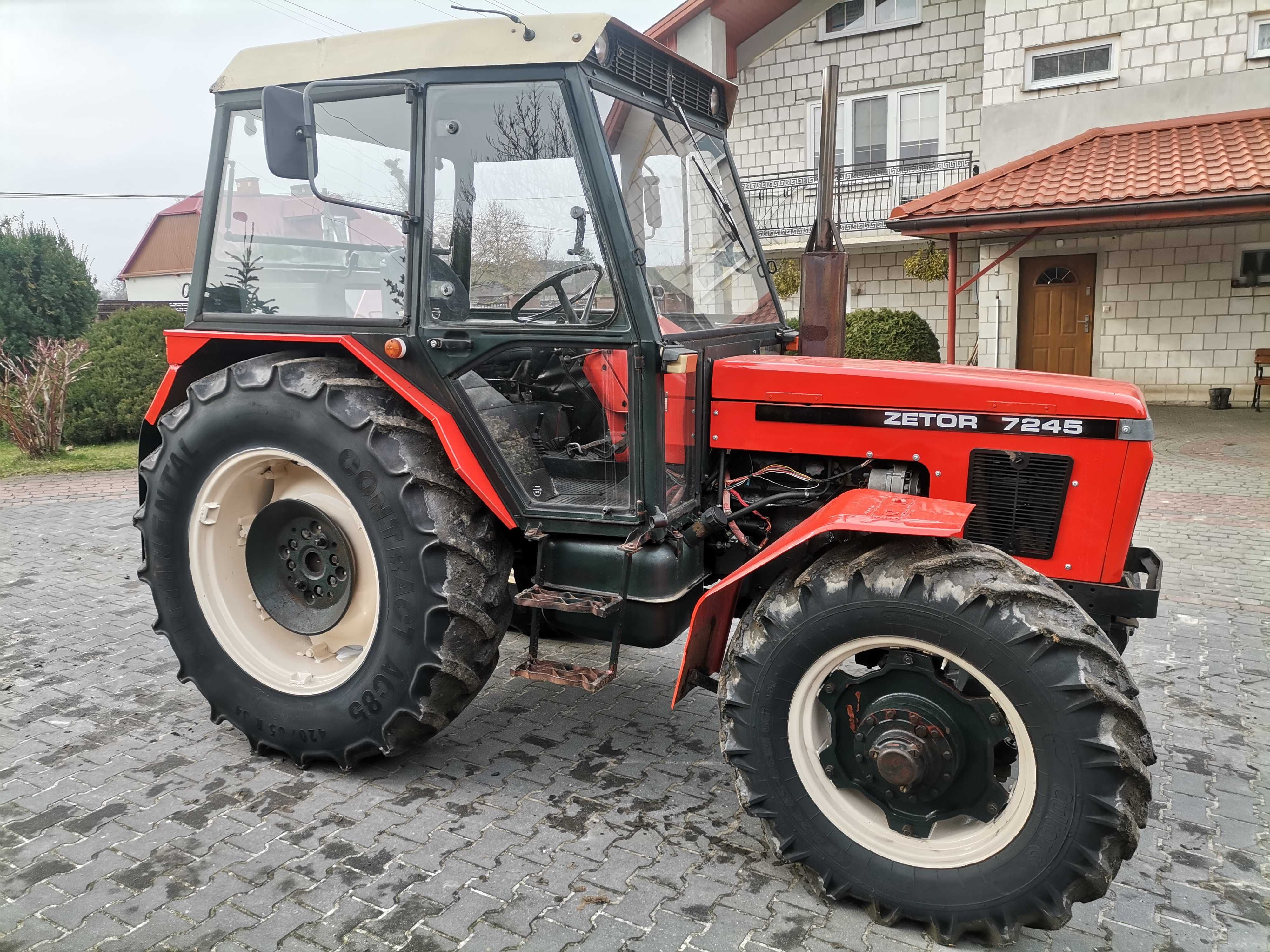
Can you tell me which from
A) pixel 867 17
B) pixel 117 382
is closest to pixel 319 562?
pixel 117 382

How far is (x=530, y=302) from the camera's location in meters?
3.14

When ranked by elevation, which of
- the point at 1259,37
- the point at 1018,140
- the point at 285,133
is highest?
the point at 1259,37

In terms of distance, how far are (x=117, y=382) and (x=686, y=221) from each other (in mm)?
10939

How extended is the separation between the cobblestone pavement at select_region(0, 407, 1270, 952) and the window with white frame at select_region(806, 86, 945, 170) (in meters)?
13.0

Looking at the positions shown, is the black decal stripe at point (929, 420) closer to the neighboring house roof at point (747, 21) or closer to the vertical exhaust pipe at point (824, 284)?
the vertical exhaust pipe at point (824, 284)

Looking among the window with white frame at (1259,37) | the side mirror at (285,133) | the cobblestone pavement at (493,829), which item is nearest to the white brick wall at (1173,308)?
the window with white frame at (1259,37)

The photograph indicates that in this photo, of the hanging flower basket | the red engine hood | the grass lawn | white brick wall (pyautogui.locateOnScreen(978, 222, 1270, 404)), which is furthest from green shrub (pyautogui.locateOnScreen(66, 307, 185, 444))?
white brick wall (pyautogui.locateOnScreen(978, 222, 1270, 404))

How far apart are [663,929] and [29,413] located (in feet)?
36.1

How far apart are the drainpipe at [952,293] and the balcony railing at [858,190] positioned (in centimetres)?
316

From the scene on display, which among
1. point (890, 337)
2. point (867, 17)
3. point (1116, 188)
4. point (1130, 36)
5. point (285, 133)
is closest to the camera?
point (285, 133)

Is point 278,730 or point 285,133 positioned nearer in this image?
point 285,133

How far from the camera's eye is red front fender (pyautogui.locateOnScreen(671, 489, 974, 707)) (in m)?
2.55

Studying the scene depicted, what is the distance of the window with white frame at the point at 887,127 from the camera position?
15.8 metres

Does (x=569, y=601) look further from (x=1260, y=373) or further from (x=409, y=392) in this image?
(x=1260, y=373)
